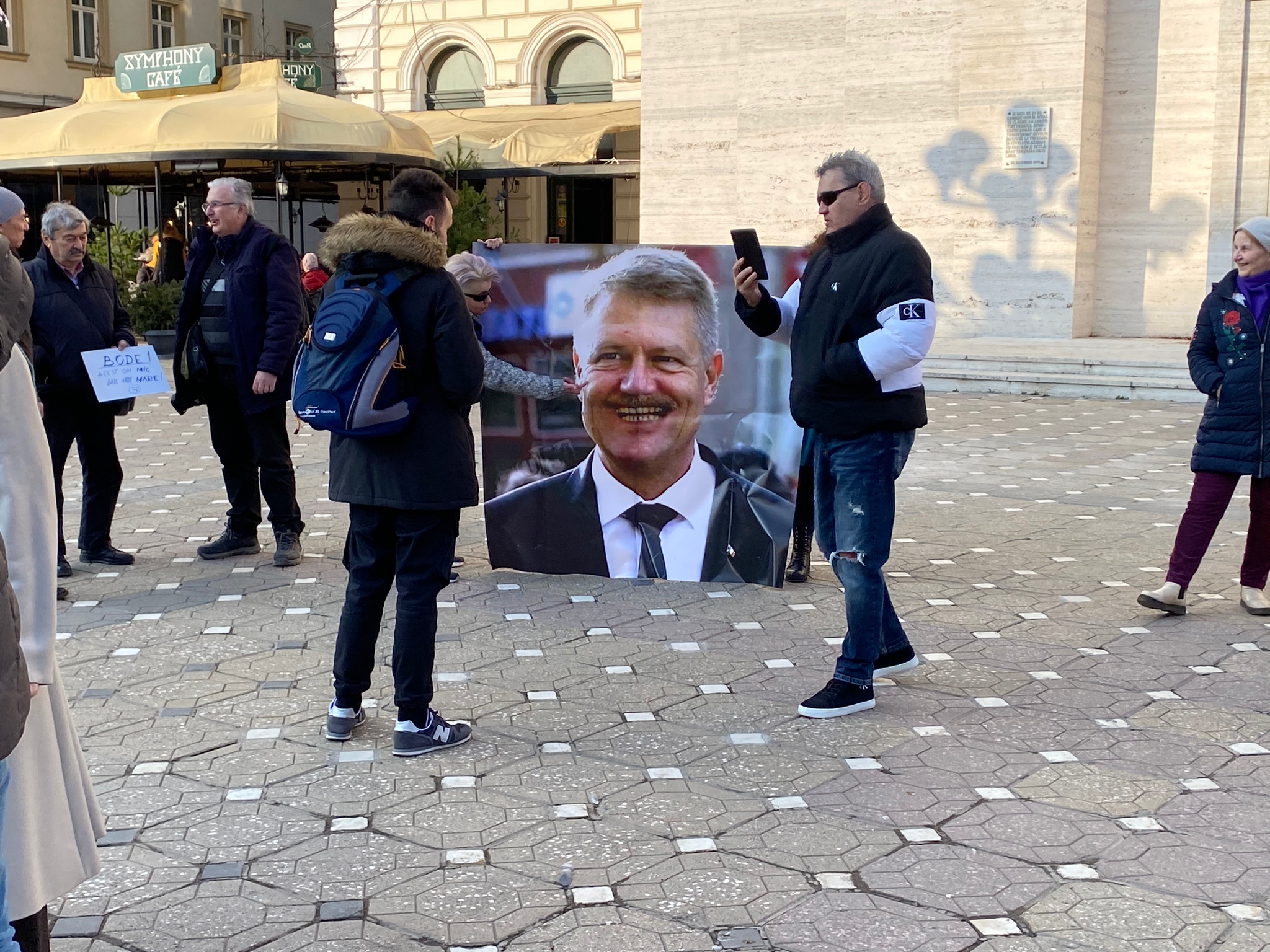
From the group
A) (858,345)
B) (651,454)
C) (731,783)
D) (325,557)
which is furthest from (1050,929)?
(325,557)

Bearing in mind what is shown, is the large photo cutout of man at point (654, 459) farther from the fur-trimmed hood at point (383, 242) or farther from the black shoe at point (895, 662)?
the fur-trimmed hood at point (383, 242)

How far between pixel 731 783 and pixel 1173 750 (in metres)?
1.51

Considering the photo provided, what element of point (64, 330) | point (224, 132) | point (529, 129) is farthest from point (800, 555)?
point (529, 129)

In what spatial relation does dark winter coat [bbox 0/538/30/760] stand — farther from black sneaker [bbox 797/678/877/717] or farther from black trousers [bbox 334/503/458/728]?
black sneaker [bbox 797/678/877/717]

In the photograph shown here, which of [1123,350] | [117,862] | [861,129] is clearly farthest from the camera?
[861,129]

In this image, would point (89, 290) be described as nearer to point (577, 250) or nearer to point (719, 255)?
point (577, 250)

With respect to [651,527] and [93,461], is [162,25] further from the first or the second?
[651,527]

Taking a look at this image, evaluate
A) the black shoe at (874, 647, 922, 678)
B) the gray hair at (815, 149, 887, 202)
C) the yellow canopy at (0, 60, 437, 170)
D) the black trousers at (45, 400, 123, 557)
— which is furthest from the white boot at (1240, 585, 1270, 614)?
the yellow canopy at (0, 60, 437, 170)

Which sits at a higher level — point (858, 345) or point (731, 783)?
point (858, 345)

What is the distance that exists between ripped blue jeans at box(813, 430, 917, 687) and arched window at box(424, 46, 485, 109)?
86.1 ft

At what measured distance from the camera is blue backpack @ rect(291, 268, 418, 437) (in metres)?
4.35

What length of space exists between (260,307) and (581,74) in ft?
76.9

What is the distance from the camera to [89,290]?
7.20 m

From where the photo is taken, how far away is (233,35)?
38.7 meters
